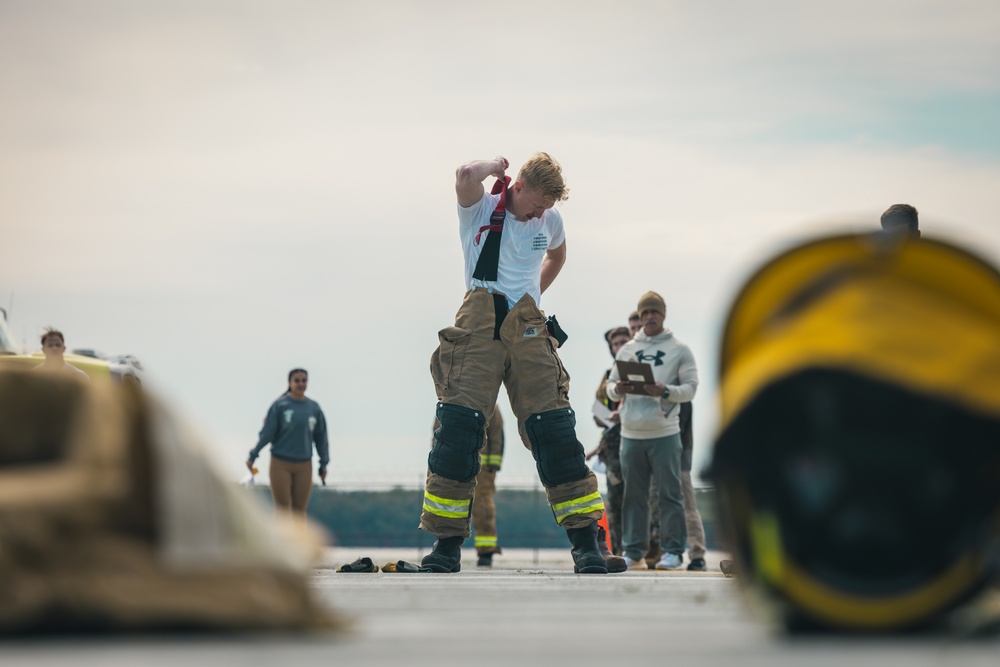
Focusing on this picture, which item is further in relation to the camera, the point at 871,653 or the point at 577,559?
the point at 577,559

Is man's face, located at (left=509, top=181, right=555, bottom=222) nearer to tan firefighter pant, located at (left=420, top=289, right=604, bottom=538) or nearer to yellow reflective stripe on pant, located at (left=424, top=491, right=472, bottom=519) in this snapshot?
tan firefighter pant, located at (left=420, top=289, right=604, bottom=538)

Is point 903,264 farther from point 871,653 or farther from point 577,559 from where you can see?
point 577,559

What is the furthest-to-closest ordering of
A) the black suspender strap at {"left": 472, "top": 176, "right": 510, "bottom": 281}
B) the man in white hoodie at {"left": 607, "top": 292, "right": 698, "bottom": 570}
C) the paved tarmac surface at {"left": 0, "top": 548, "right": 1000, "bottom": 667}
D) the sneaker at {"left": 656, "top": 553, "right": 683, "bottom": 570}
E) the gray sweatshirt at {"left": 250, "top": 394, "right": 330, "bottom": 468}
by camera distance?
1. the gray sweatshirt at {"left": 250, "top": 394, "right": 330, "bottom": 468}
2. the man in white hoodie at {"left": 607, "top": 292, "right": 698, "bottom": 570}
3. the sneaker at {"left": 656, "top": 553, "right": 683, "bottom": 570}
4. the black suspender strap at {"left": 472, "top": 176, "right": 510, "bottom": 281}
5. the paved tarmac surface at {"left": 0, "top": 548, "right": 1000, "bottom": 667}

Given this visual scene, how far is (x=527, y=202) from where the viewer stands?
888 cm

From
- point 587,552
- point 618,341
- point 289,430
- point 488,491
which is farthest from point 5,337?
point 587,552

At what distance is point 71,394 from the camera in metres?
4.04

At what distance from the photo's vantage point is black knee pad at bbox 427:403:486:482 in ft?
28.5

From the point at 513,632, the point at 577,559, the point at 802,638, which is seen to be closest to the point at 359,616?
the point at 513,632

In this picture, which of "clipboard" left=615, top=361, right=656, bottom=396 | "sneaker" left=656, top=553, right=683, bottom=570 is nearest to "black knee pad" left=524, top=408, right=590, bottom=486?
"clipboard" left=615, top=361, right=656, bottom=396

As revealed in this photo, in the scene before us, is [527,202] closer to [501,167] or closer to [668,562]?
[501,167]

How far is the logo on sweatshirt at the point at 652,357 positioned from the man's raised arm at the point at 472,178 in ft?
13.0

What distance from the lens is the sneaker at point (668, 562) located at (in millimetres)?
11828

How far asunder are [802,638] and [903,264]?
97 centimetres

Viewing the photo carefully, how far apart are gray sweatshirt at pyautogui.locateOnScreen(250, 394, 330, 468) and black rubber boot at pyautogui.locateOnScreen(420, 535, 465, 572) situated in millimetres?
6404
